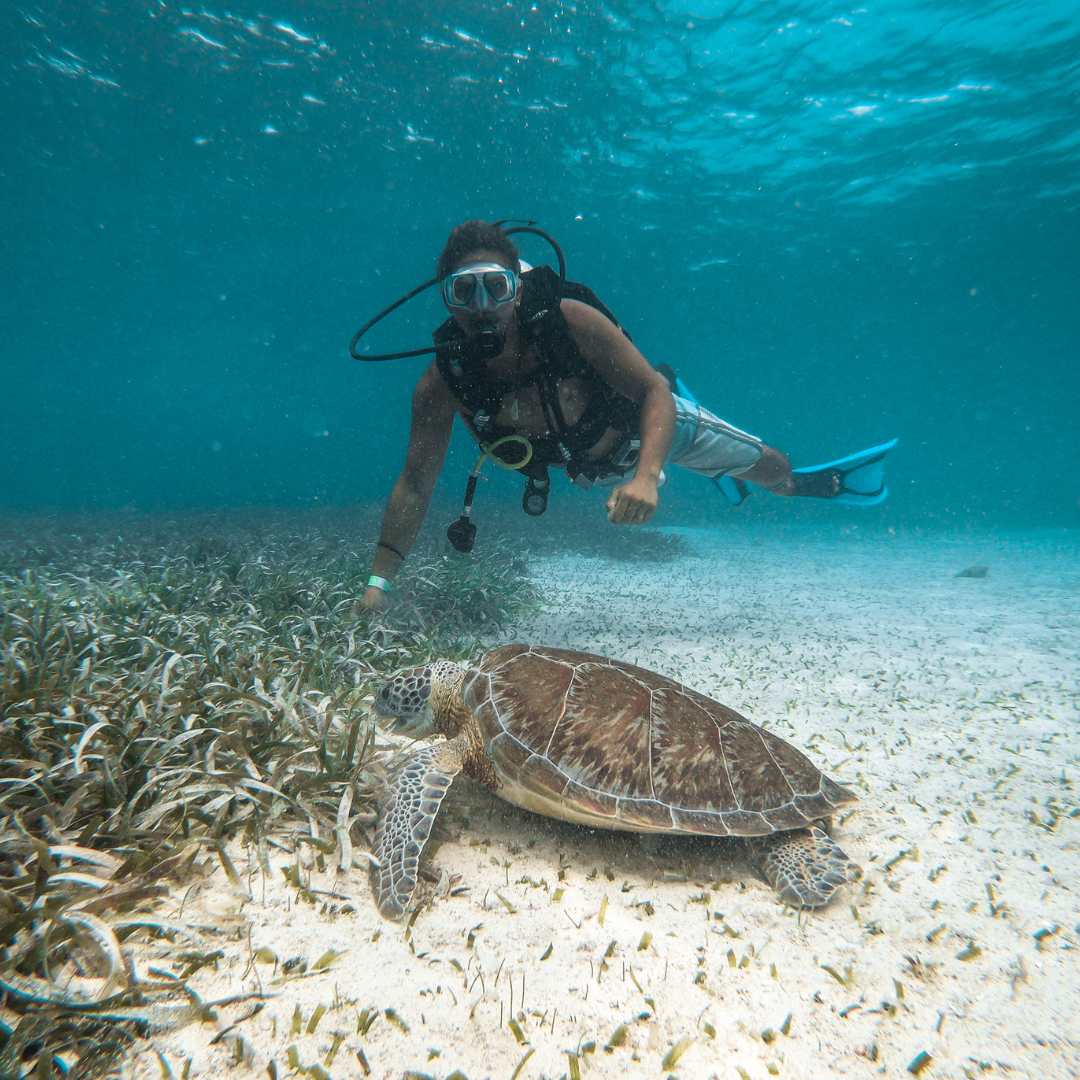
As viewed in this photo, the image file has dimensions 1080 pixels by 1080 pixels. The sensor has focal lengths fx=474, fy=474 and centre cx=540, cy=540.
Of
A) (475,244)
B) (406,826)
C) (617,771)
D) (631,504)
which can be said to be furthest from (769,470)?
(406,826)

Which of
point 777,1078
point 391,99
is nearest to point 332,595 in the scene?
point 777,1078

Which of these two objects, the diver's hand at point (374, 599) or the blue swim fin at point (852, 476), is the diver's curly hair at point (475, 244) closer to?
the diver's hand at point (374, 599)

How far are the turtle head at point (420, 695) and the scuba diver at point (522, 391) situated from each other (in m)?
1.61

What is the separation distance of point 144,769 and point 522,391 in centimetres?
373

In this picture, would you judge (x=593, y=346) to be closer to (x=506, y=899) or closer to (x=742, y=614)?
(x=506, y=899)

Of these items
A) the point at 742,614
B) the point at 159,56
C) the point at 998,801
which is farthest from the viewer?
the point at 159,56

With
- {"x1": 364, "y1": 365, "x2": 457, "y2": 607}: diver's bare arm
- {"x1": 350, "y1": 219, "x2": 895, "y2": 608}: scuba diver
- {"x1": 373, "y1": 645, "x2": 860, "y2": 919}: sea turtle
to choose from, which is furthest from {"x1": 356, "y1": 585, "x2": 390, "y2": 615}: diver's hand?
{"x1": 373, "y1": 645, "x2": 860, "y2": 919}: sea turtle

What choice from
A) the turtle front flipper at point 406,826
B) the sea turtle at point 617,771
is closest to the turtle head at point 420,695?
the sea turtle at point 617,771

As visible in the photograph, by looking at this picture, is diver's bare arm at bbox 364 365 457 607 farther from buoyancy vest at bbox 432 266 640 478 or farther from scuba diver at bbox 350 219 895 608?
buoyancy vest at bbox 432 266 640 478

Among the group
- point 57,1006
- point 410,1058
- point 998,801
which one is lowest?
point 998,801

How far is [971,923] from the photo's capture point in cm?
202

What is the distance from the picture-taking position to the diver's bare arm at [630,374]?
4004mm

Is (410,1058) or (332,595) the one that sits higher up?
(332,595)

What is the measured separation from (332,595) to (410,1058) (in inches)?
170
